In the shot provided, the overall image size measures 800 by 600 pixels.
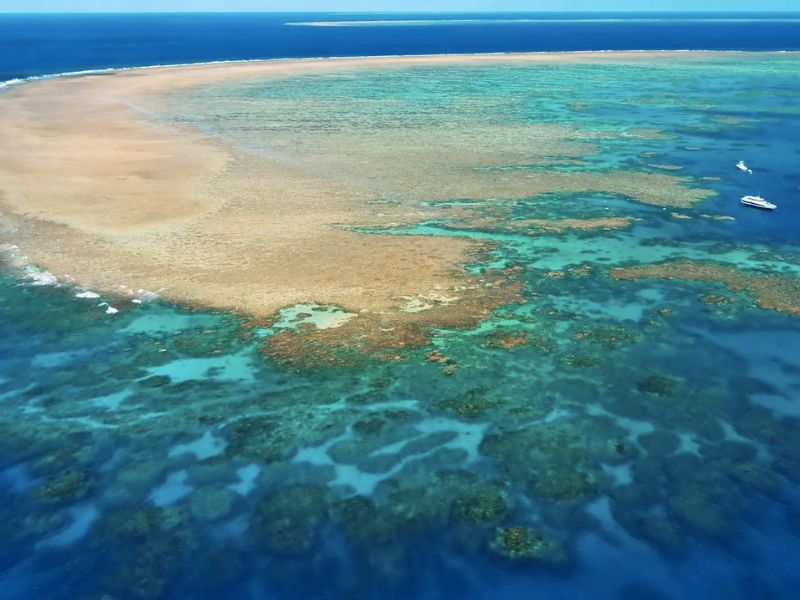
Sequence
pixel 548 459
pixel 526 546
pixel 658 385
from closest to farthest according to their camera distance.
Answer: pixel 526 546, pixel 548 459, pixel 658 385

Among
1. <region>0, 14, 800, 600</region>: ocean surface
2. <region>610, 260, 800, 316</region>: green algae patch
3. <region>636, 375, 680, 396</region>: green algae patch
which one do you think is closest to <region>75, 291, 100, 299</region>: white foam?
<region>0, 14, 800, 600</region>: ocean surface

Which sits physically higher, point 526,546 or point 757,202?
point 757,202

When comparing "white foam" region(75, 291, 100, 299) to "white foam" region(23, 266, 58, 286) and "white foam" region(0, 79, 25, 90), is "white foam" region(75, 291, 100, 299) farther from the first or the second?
"white foam" region(0, 79, 25, 90)

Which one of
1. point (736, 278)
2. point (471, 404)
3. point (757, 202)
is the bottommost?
point (471, 404)

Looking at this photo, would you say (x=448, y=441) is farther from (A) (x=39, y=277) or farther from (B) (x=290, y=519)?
(A) (x=39, y=277)

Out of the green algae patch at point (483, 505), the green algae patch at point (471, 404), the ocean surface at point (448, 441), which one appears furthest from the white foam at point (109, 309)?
the green algae patch at point (483, 505)

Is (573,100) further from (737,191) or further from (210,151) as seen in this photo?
(210,151)

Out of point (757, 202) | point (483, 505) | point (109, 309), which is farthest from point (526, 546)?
point (757, 202)
